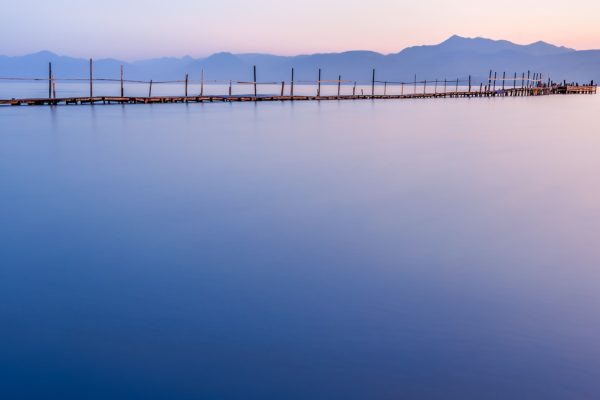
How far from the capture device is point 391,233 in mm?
7324

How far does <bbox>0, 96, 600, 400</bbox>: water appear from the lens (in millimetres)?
3670

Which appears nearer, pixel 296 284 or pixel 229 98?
pixel 296 284

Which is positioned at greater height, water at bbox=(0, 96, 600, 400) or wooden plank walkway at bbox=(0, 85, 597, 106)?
wooden plank walkway at bbox=(0, 85, 597, 106)

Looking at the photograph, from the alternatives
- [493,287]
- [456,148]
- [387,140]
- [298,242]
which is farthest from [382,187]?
[387,140]

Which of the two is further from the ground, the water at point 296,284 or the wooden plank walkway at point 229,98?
the wooden plank walkway at point 229,98

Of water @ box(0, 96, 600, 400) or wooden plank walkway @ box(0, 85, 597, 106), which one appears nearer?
water @ box(0, 96, 600, 400)

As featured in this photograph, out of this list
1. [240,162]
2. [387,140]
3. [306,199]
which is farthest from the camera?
[387,140]

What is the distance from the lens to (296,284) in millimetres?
5410

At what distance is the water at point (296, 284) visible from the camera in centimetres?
367

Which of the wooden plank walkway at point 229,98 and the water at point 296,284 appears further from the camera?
the wooden plank walkway at point 229,98

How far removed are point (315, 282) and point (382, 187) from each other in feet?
18.6

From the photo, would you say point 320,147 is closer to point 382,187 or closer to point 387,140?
point 387,140

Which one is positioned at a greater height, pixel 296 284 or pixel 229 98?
pixel 229 98

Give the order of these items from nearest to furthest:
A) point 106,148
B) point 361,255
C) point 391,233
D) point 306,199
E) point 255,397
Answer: point 255,397 → point 361,255 → point 391,233 → point 306,199 → point 106,148
